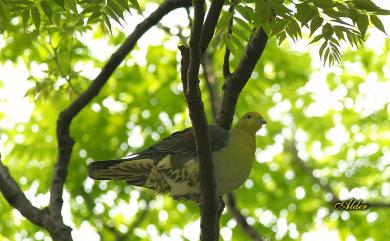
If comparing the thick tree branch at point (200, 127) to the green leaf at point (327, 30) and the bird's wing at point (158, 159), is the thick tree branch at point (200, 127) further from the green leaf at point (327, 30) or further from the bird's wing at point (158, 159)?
the bird's wing at point (158, 159)

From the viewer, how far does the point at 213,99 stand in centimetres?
685

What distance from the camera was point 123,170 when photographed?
5367 mm

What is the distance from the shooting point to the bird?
5.21 meters

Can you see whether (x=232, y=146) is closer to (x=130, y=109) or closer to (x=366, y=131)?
(x=130, y=109)

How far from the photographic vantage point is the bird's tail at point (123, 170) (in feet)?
17.2

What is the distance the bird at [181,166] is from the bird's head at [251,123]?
0.39 m

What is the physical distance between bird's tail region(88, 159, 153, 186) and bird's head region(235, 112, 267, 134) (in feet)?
3.57

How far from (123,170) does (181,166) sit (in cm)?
52

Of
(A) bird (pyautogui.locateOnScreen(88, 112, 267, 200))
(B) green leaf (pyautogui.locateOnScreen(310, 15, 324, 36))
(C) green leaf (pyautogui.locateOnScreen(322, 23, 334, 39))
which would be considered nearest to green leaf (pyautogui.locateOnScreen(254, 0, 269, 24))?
(B) green leaf (pyautogui.locateOnScreen(310, 15, 324, 36))

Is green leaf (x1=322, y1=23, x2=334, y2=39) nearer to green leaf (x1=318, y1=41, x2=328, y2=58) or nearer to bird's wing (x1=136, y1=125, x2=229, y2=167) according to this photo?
green leaf (x1=318, y1=41, x2=328, y2=58)

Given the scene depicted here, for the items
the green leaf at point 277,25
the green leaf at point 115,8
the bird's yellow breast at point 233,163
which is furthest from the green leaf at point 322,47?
the bird's yellow breast at point 233,163

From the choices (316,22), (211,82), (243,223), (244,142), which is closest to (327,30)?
(316,22)

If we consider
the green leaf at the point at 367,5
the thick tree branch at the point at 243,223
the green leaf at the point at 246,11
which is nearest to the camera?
the green leaf at the point at 367,5

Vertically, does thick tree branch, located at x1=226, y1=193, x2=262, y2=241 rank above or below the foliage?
below
